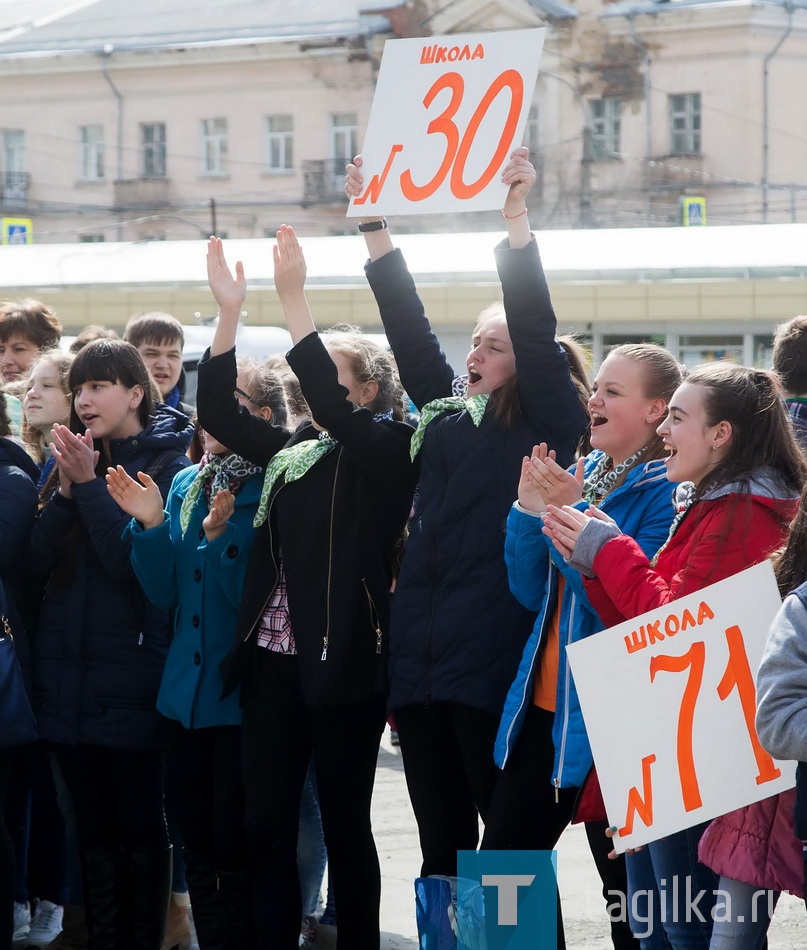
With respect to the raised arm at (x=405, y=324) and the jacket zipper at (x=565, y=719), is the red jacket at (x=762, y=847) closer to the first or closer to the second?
the jacket zipper at (x=565, y=719)

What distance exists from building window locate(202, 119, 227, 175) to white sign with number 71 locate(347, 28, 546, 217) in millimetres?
34468

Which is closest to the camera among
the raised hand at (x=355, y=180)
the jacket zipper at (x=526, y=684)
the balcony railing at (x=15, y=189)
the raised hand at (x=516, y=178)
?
the jacket zipper at (x=526, y=684)

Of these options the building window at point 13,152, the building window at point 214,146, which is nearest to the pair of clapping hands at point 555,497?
the building window at point 214,146

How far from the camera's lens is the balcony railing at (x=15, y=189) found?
127 ft

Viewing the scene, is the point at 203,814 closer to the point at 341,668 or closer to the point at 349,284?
the point at 341,668

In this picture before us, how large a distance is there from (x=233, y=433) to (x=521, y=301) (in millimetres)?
925

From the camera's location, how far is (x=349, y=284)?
53.2 feet

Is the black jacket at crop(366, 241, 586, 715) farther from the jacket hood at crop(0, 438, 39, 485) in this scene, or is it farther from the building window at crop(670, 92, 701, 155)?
the building window at crop(670, 92, 701, 155)

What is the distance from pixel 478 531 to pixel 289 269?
90cm

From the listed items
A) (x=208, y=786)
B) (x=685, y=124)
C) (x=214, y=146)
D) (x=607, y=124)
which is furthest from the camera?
(x=214, y=146)

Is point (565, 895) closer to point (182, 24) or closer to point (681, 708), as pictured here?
point (681, 708)

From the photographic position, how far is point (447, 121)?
12.3 ft

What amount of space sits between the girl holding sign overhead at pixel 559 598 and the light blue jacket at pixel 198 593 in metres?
0.86

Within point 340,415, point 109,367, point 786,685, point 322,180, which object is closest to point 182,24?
point 322,180
